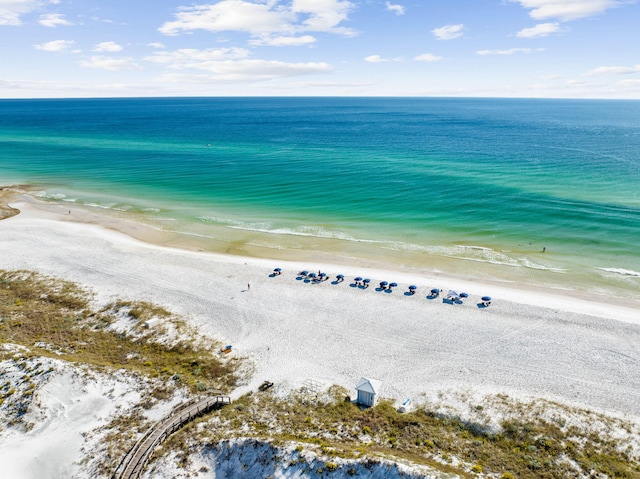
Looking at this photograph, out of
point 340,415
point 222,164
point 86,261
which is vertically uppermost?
point 222,164

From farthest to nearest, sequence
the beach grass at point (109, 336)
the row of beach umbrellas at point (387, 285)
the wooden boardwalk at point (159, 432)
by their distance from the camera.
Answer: the row of beach umbrellas at point (387, 285) → the beach grass at point (109, 336) → the wooden boardwalk at point (159, 432)

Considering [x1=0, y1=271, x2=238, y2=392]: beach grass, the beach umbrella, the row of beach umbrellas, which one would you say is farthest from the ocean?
[x1=0, y1=271, x2=238, y2=392]: beach grass

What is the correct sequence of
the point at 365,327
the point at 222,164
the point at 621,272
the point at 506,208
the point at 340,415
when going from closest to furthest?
the point at 340,415 → the point at 365,327 → the point at 621,272 → the point at 506,208 → the point at 222,164

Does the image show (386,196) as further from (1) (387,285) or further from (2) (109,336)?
(2) (109,336)

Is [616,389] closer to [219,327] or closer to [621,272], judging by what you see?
[621,272]

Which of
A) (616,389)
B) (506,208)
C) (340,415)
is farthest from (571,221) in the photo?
(340,415)

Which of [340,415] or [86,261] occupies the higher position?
[86,261]

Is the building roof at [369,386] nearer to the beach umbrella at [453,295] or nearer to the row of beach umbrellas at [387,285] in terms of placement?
the row of beach umbrellas at [387,285]

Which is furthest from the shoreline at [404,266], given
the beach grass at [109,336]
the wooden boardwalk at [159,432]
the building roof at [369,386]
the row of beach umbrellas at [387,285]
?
the wooden boardwalk at [159,432]
